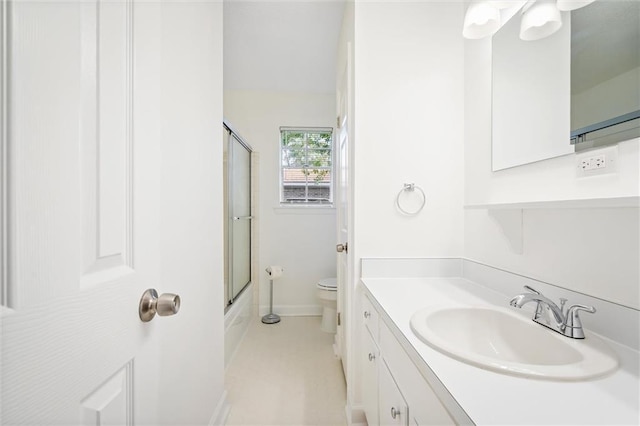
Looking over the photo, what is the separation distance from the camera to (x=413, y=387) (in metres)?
0.78

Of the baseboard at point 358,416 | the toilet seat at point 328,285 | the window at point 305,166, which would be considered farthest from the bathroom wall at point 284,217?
the baseboard at point 358,416

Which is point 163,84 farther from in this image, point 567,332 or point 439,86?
point 567,332

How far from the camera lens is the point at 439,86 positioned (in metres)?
1.53

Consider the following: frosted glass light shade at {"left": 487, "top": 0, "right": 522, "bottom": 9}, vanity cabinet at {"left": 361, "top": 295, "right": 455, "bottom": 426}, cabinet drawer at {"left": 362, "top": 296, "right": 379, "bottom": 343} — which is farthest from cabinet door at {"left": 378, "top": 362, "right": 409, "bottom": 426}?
frosted glass light shade at {"left": 487, "top": 0, "right": 522, "bottom": 9}

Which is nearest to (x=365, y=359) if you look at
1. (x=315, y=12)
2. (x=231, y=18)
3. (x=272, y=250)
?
(x=272, y=250)

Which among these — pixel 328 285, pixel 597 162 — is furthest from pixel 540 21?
pixel 328 285

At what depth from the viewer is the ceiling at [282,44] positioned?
6.69 ft

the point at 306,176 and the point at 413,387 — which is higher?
the point at 306,176

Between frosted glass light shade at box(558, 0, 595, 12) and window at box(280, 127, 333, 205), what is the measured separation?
2.53 meters

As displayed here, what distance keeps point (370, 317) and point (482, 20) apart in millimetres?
1314

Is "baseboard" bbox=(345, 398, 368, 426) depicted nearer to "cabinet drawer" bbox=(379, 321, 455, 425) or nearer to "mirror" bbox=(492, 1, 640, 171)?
"cabinet drawer" bbox=(379, 321, 455, 425)

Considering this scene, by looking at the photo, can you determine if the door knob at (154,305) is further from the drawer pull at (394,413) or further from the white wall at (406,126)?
the white wall at (406,126)

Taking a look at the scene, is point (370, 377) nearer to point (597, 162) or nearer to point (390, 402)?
point (390, 402)

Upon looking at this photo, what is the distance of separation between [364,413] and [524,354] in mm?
982
